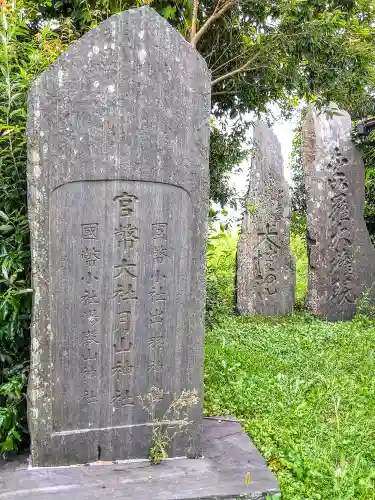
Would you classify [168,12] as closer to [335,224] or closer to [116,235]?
[116,235]

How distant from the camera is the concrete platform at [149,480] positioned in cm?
252

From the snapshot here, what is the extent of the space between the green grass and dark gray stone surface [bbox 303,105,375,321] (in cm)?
88

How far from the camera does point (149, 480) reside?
2.68 m

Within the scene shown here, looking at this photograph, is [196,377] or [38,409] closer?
[38,409]

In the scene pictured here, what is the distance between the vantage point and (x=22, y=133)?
303cm

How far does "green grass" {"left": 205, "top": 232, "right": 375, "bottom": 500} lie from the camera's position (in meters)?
2.82

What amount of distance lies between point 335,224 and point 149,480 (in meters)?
5.24

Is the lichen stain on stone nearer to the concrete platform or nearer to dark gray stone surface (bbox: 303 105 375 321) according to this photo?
the concrete platform

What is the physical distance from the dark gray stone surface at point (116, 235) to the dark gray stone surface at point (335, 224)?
451 centimetres

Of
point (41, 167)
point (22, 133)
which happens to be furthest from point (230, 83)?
point (41, 167)

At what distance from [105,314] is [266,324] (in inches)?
160

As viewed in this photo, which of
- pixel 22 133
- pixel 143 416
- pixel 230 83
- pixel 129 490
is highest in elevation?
pixel 230 83

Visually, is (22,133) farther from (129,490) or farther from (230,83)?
(230,83)

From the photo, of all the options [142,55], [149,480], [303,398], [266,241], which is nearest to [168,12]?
[142,55]
